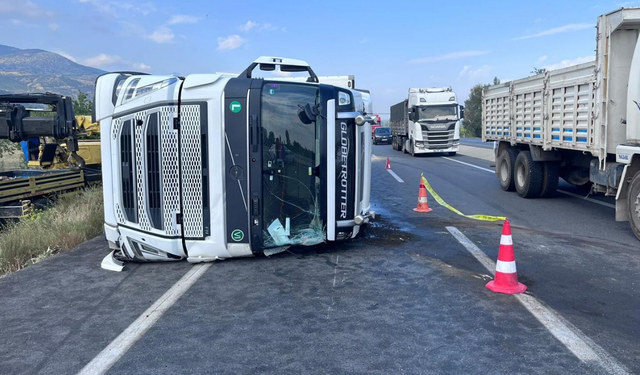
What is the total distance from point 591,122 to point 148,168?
685 centimetres

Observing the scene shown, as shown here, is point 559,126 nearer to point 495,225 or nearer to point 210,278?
point 495,225

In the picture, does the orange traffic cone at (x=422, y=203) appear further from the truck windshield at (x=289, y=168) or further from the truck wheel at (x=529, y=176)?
the truck windshield at (x=289, y=168)

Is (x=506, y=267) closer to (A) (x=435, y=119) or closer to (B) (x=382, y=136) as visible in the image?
(A) (x=435, y=119)

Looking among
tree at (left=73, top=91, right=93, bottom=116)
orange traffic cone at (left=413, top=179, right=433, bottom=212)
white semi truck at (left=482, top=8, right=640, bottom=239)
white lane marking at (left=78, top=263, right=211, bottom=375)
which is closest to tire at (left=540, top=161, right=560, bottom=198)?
white semi truck at (left=482, top=8, right=640, bottom=239)

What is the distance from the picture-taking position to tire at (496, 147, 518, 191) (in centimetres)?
1275

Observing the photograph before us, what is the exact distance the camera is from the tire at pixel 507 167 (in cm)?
1275

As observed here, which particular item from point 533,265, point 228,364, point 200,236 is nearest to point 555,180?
point 533,265

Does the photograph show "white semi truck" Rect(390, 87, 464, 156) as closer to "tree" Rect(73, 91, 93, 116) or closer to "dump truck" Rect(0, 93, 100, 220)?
"tree" Rect(73, 91, 93, 116)

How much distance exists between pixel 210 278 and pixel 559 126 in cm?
725

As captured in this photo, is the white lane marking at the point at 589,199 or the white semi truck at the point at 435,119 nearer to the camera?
the white lane marking at the point at 589,199

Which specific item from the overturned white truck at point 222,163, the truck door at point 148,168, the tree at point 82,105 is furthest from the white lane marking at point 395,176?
the tree at point 82,105

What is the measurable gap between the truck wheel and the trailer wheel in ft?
12.7

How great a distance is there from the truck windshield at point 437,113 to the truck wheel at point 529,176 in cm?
1484

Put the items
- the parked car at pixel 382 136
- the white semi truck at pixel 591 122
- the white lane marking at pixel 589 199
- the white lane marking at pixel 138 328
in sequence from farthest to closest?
the parked car at pixel 382 136
the white lane marking at pixel 589 199
the white semi truck at pixel 591 122
the white lane marking at pixel 138 328
